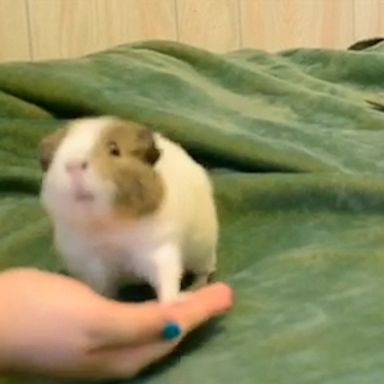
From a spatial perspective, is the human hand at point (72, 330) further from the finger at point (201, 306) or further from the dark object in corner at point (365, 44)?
the dark object in corner at point (365, 44)

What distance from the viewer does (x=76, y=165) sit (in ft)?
2.16

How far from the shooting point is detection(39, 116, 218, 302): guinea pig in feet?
2.21

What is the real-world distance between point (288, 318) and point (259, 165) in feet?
1.13

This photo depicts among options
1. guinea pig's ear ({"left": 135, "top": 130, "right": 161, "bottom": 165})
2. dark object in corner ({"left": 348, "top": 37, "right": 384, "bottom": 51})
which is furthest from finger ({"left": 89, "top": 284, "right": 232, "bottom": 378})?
dark object in corner ({"left": 348, "top": 37, "right": 384, "bottom": 51})

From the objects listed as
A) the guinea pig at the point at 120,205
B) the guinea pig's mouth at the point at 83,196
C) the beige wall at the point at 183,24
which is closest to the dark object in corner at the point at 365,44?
the beige wall at the point at 183,24

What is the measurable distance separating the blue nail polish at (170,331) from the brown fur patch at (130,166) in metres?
0.09

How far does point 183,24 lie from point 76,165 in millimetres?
1059

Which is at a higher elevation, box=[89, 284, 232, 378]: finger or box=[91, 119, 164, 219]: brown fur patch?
box=[91, 119, 164, 219]: brown fur patch

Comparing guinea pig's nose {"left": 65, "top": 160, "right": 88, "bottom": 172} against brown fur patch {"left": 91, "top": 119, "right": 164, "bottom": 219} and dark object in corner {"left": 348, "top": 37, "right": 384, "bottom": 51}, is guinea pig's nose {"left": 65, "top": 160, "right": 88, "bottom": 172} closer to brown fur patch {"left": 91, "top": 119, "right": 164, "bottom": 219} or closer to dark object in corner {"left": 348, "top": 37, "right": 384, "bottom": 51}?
brown fur patch {"left": 91, "top": 119, "right": 164, "bottom": 219}

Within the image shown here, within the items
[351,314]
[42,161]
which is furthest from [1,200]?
[351,314]

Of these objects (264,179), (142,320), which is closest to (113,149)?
(142,320)

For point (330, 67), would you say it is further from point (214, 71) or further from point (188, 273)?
point (188, 273)

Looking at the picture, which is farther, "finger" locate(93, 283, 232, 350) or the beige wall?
the beige wall

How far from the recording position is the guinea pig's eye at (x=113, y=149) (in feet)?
2.27
